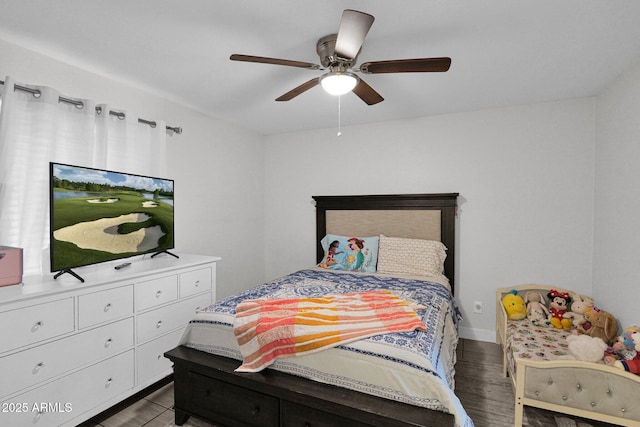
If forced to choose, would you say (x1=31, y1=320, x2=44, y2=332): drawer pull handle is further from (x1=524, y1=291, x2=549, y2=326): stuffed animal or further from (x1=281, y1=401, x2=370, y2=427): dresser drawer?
(x1=524, y1=291, x2=549, y2=326): stuffed animal

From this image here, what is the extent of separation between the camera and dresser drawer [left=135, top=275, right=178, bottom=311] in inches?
85.9

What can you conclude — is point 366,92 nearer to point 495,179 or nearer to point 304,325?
point 304,325

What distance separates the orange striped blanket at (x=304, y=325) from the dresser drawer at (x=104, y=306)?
77cm

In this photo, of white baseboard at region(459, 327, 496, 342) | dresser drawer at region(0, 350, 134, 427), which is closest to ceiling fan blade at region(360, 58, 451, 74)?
dresser drawer at region(0, 350, 134, 427)

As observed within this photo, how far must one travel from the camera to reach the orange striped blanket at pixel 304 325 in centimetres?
166

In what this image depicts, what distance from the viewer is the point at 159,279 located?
7.59 feet

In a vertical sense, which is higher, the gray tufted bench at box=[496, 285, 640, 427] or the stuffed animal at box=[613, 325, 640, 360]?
the stuffed animal at box=[613, 325, 640, 360]

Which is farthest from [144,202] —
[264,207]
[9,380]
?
[264,207]

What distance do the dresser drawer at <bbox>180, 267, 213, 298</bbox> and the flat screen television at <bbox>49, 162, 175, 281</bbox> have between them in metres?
0.38

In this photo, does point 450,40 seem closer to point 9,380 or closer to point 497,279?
point 497,279

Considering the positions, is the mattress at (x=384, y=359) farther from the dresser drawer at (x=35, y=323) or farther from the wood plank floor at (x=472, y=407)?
the dresser drawer at (x=35, y=323)

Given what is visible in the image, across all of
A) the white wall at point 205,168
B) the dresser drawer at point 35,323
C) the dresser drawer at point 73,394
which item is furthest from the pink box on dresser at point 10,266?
the white wall at point 205,168

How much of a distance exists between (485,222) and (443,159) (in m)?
0.81

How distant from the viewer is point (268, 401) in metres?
1.67
